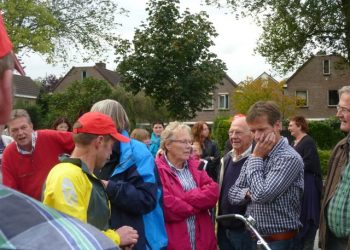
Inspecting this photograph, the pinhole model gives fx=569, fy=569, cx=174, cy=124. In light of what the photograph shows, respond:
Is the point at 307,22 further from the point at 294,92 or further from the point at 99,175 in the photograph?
the point at 294,92

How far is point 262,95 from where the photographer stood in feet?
173

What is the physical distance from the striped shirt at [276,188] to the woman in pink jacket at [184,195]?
58cm

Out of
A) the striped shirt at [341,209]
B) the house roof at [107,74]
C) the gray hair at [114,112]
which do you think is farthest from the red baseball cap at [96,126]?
the house roof at [107,74]

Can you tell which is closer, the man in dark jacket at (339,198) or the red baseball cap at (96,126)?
the red baseball cap at (96,126)

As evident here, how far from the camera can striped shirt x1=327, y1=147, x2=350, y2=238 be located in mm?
4254

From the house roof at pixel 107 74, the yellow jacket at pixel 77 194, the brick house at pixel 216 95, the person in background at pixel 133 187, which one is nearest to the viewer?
the yellow jacket at pixel 77 194

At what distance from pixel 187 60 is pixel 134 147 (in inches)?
534

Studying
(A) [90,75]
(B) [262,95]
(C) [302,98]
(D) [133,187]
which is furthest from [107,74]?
(D) [133,187]

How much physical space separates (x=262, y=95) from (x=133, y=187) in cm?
4939

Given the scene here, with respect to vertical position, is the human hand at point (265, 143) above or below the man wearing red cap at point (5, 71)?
below

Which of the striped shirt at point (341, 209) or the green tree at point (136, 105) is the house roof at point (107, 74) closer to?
the green tree at point (136, 105)

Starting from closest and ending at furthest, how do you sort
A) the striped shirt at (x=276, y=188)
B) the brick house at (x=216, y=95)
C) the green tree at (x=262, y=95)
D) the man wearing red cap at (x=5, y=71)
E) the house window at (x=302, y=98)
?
the man wearing red cap at (x=5, y=71) < the striped shirt at (x=276, y=188) < the green tree at (x=262, y=95) < the house window at (x=302, y=98) < the brick house at (x=216, y=95)

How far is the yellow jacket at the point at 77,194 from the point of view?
10.2 feet

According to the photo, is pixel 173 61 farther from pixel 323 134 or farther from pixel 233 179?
pixel 323 134
